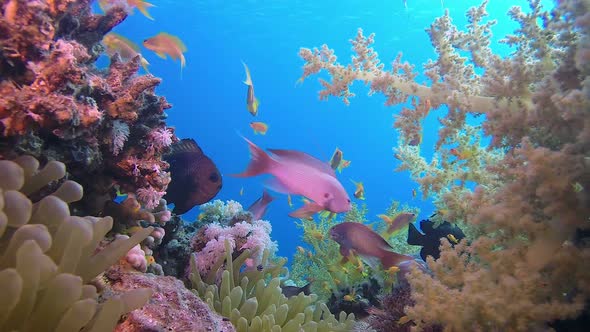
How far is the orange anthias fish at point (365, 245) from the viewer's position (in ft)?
15.1

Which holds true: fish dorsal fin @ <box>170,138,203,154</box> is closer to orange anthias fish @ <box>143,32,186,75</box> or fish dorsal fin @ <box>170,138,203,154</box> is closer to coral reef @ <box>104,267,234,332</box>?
coral reef @ <box>104,267,234,332</box>

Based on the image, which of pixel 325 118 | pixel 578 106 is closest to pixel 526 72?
pixel 578 106

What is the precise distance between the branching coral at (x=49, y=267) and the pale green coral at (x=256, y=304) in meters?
1.23

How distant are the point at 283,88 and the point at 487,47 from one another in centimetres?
6579

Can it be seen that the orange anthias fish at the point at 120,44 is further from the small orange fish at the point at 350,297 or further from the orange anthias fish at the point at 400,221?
the orange anthias fish at the point at 400,221

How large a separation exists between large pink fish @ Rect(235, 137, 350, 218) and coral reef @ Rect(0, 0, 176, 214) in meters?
0.88

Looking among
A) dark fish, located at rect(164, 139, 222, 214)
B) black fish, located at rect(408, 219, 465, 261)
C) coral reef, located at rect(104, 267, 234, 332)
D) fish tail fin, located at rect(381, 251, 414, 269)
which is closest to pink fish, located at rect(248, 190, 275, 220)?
black fish, located at rect(408, 219, 465, 261)

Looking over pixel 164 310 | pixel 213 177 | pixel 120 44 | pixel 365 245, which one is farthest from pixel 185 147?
pixel 365 245

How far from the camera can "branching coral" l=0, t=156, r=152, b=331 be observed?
4.31 ft

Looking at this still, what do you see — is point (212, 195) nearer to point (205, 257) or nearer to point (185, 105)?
→ point (205, 257)

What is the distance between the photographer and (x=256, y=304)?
9.22ft

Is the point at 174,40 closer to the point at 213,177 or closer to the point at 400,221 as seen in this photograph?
the point at 213,177

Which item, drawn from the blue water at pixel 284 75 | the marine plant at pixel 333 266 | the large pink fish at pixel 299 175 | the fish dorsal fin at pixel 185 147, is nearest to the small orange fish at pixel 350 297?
the marine plant at pixel 333 266

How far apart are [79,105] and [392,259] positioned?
3.58m
